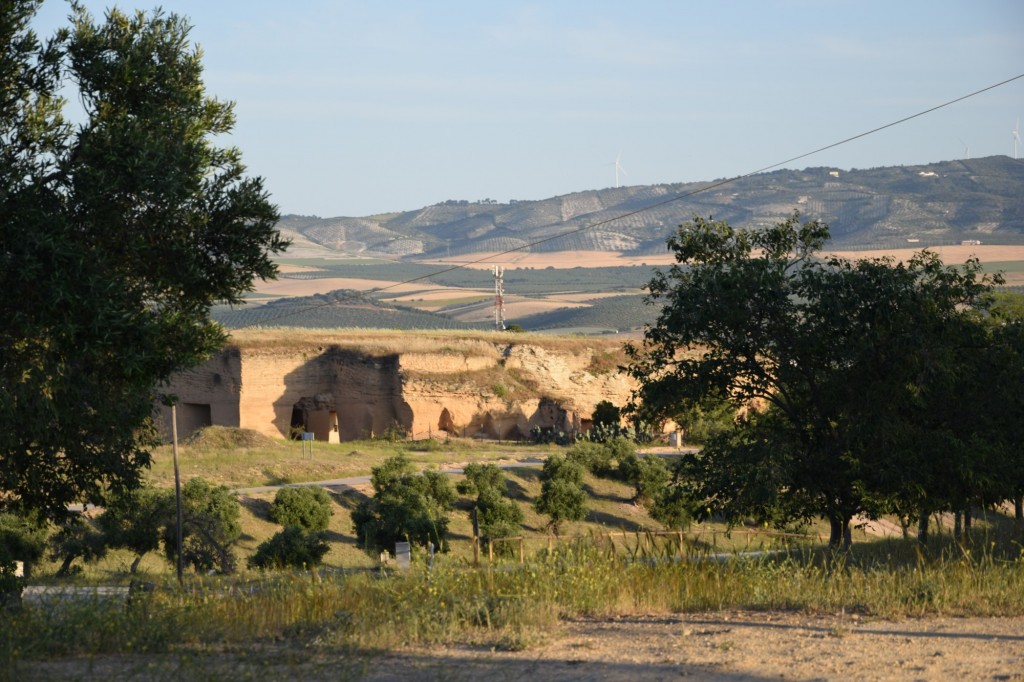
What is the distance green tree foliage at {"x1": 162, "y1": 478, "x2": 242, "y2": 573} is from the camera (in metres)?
23.2

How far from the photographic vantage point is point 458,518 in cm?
3052

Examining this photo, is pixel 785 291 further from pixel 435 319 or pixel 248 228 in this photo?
pixel 435 319

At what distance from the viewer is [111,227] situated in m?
8.88

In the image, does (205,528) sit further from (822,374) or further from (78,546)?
(822,374)

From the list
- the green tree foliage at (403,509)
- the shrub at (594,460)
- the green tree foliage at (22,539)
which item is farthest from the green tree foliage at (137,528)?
the shrub at (594,460)

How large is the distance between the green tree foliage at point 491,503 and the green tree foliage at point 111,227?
18.1 meters

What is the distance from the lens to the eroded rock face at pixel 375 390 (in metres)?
47.6

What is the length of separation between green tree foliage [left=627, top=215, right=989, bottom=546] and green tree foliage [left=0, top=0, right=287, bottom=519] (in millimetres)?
8715

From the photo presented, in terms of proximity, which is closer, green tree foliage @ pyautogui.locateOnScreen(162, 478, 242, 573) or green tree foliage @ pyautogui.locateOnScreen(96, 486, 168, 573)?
green tree foliage @ pyautogui.locateOnScreen(162, 478, 242, 573)

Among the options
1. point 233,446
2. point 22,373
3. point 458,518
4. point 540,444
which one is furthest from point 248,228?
point 540,444

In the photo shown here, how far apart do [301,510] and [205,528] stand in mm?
4061

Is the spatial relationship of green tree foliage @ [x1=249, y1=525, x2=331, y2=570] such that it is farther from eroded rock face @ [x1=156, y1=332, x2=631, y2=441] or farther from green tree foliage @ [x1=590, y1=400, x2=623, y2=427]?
green tree foliage @ [x1=590, y1=400, x2=623, y2=427]

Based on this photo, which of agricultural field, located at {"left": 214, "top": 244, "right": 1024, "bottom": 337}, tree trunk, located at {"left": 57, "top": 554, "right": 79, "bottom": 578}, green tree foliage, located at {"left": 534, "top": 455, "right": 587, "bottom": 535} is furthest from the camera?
agricultural field, located at {"left": 214, "top": 244, "right": 1024, "bottom": 337}

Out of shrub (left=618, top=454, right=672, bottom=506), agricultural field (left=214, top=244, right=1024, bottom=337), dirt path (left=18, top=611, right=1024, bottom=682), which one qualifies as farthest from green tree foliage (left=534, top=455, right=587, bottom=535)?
agricultural field (left=214, top=244, right=1024, bottom=337)
